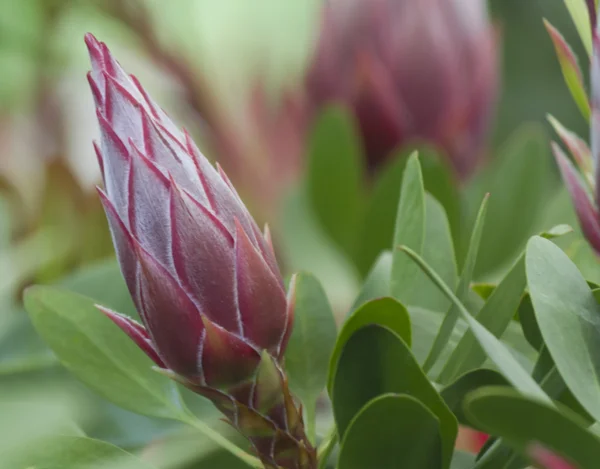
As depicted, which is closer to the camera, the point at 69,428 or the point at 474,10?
the point at 69,428

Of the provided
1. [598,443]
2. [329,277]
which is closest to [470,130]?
[329,277]

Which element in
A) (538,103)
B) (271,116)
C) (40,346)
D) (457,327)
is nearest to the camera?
(457,327)

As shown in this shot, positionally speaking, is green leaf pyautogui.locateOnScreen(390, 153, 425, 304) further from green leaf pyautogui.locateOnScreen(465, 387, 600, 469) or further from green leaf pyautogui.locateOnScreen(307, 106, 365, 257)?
green leaf pyautogui.locateOnScreen(307, 106, 365, 257)

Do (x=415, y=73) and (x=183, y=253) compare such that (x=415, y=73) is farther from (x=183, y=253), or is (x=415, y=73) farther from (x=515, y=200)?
(x=183, y=253)

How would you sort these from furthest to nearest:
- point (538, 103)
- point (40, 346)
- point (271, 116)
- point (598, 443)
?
point (538, 103) < point (271, 116) < point (40, 346) < point (598, 443)

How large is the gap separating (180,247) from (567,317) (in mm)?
157

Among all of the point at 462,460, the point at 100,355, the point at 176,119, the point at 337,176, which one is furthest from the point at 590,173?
the point at 176,119

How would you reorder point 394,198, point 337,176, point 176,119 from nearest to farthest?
point 394,198, point 337,176, point 176,119

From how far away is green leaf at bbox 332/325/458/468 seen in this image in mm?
303

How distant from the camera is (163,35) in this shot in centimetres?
154

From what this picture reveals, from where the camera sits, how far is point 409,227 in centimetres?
37

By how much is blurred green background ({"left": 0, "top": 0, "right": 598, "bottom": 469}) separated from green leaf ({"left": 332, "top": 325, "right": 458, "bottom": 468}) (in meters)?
0.12

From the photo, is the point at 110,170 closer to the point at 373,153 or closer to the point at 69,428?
the point at 69,428

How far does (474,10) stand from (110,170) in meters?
0.66
